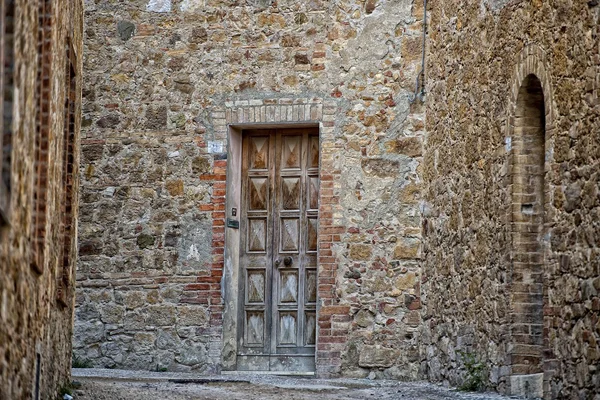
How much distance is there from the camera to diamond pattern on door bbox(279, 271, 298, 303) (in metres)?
12.3

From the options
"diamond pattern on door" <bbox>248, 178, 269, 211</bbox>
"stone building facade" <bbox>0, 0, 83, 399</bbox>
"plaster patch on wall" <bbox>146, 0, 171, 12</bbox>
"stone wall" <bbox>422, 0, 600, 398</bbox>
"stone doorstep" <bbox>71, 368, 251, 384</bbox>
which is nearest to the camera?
"stone building facade" <bbox>0, 0, 83, 399</bbox>

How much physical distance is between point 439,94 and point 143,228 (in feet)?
11.2

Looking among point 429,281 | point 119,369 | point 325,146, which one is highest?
point 325,146

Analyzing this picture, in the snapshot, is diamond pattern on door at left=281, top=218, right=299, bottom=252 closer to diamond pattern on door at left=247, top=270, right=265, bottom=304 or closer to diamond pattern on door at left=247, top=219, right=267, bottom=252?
diamond pattern on door at left=247, top=219, right=267, bottom=252

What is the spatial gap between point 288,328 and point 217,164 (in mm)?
1846

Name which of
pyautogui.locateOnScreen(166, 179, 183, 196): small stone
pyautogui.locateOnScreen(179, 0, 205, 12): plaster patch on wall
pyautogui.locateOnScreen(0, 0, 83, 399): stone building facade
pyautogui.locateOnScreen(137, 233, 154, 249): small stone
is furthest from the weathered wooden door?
pyautogui.locateOnScreen(0, 0, 83, 399): stone building facade

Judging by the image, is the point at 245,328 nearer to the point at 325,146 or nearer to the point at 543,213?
the point at 325,146

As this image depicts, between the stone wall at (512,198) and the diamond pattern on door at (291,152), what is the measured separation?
56.6 inches

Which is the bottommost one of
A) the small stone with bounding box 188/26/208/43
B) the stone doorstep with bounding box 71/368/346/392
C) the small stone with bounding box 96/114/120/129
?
the stone doorstep with bounding box 71/368/346/392

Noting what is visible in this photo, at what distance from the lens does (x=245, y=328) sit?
12.4 m

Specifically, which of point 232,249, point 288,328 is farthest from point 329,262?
point 232,249

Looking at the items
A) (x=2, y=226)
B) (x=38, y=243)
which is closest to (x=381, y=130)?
(x=38, y=243)

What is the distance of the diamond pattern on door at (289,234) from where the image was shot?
488 inches

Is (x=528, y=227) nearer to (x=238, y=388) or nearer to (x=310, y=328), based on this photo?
(x=238, y=388)
